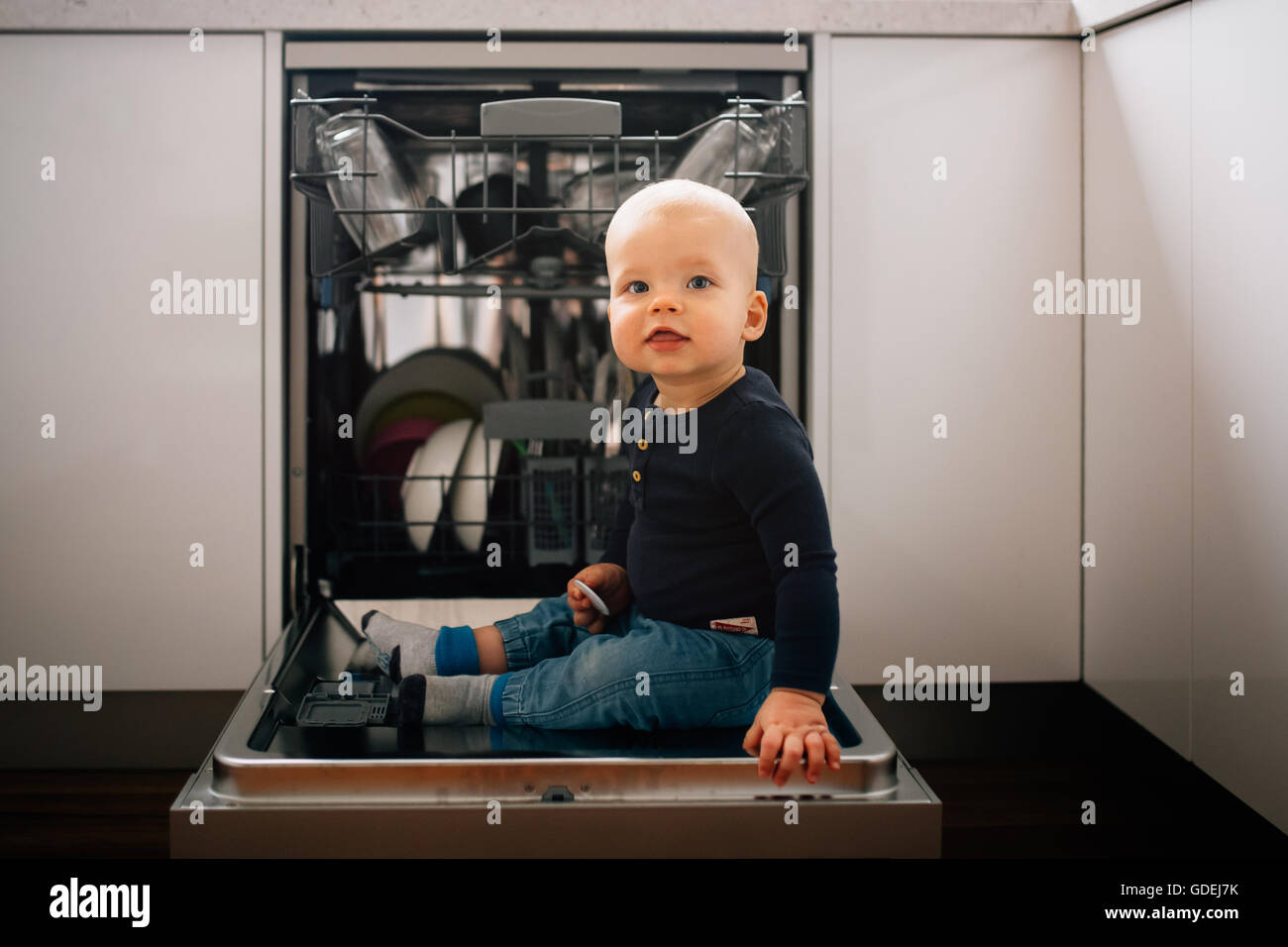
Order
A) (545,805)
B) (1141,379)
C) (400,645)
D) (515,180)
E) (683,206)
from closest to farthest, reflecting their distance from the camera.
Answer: (545,805) → (683,206) → (400,645) → (515,180) → (1141,379)

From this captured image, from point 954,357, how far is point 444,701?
81 cm

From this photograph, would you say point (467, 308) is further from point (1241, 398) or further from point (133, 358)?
point (1241, 398)

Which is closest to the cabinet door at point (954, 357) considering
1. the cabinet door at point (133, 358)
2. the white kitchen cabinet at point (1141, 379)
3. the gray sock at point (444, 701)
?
the white kitchen cabinet at point (1141, 379)

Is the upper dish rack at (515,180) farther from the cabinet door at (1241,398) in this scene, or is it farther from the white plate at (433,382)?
the cabinet door at (1241,398)

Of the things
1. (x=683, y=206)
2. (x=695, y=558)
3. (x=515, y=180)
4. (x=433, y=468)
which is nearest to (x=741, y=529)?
(x=695, y=558)

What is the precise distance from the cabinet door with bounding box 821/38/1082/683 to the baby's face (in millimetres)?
545

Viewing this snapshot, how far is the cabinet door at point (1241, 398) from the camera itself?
3.39 ft

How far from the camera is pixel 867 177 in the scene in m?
1.31

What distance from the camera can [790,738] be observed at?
0.69 m

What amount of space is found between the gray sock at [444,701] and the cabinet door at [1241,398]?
778mm

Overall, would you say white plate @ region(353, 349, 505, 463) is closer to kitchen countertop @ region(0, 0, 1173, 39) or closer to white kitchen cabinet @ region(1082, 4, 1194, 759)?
kitchen countertop @ region(0, 0, 1173, 39)

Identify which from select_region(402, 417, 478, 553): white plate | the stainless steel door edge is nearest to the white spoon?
the stainless steel door edge
